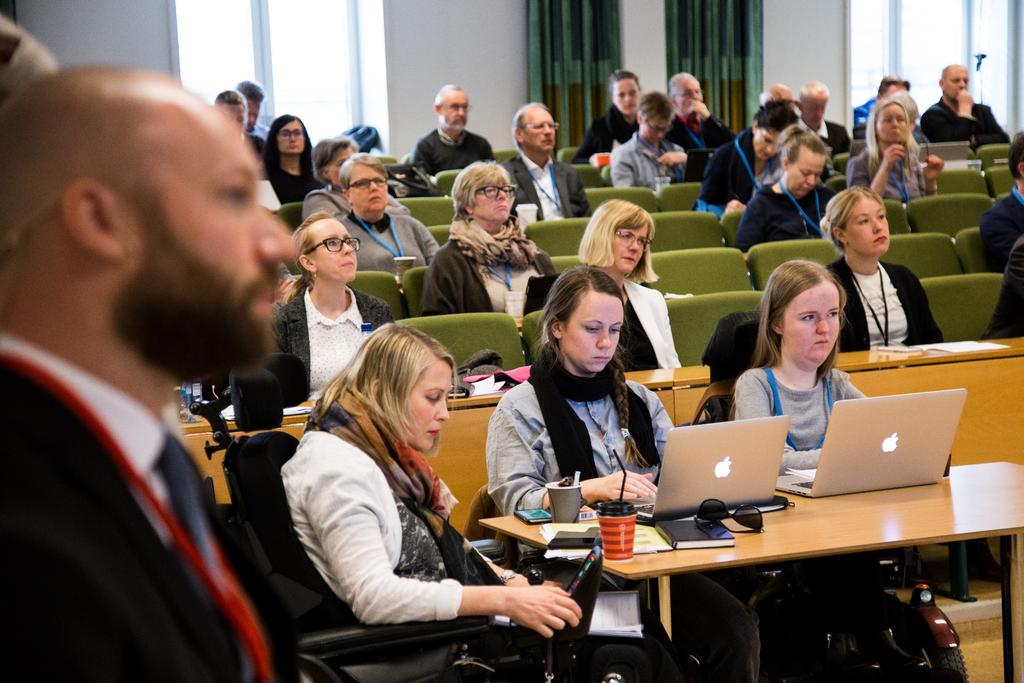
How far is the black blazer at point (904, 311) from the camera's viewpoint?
14.7 ft

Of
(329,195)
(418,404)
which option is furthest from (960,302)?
(418,404)

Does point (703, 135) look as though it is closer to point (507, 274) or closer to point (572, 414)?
point (507, 274)

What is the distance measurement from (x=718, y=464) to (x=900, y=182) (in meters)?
4.76

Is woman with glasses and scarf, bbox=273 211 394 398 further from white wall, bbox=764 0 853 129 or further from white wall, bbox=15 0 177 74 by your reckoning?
white wall, bbox=764 0 853 129

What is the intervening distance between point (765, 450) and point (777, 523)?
0.54ft

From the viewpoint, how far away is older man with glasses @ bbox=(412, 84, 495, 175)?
7773 millimetres

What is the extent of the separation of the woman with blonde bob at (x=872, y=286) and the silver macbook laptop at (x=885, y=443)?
159 centimetres

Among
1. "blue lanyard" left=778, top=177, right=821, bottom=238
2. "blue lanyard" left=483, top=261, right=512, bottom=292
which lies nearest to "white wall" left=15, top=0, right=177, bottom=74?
"blue lanyard" left=483, top=261, right=512, bottom=292

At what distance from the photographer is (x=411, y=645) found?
2.11 m

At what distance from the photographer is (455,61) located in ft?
33.0

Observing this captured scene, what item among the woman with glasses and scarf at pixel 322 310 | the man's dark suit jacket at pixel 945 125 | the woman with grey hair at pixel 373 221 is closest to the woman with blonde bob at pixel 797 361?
the woman with glasses and scarf at pixel 322 310

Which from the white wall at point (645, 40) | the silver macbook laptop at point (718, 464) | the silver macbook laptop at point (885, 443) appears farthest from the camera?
the white wall at point (645, 40)

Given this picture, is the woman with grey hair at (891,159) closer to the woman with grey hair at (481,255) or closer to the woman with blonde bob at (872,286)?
the woman with blonde bob at (872,286)

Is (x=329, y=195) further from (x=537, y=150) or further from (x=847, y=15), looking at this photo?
(x=847, y=15)
